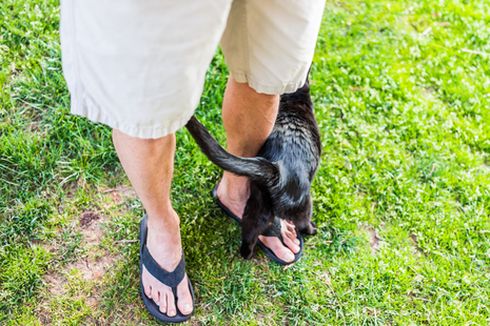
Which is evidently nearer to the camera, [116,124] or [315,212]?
[116,124]

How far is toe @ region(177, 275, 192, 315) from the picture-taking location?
2012mm

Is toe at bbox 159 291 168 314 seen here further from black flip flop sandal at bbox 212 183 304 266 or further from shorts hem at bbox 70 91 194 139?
shorts hem at bbox 70 91 194 139

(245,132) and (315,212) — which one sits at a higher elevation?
(245,132)

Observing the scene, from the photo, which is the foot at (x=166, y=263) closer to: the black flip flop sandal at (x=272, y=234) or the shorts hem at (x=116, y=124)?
the black flip flop sandal at (x=272, y=234)

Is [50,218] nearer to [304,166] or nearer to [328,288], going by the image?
[304,166]

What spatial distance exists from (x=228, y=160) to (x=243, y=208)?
2.10 ft

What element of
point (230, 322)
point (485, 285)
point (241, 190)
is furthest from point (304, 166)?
point (485, 285)

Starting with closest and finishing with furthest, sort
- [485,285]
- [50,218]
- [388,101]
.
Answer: [50,218] < [485,285] < [388,101]

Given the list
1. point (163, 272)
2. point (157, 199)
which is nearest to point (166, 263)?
point (163, 272)

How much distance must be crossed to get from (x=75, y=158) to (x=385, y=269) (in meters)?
1.58

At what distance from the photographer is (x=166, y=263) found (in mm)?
1984

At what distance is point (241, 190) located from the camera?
2.29 m

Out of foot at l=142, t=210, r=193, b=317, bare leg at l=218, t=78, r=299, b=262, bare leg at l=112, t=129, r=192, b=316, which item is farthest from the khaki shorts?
foot at l=142, t=210, r=193, b=317

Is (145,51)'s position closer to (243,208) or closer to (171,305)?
(171,305)
